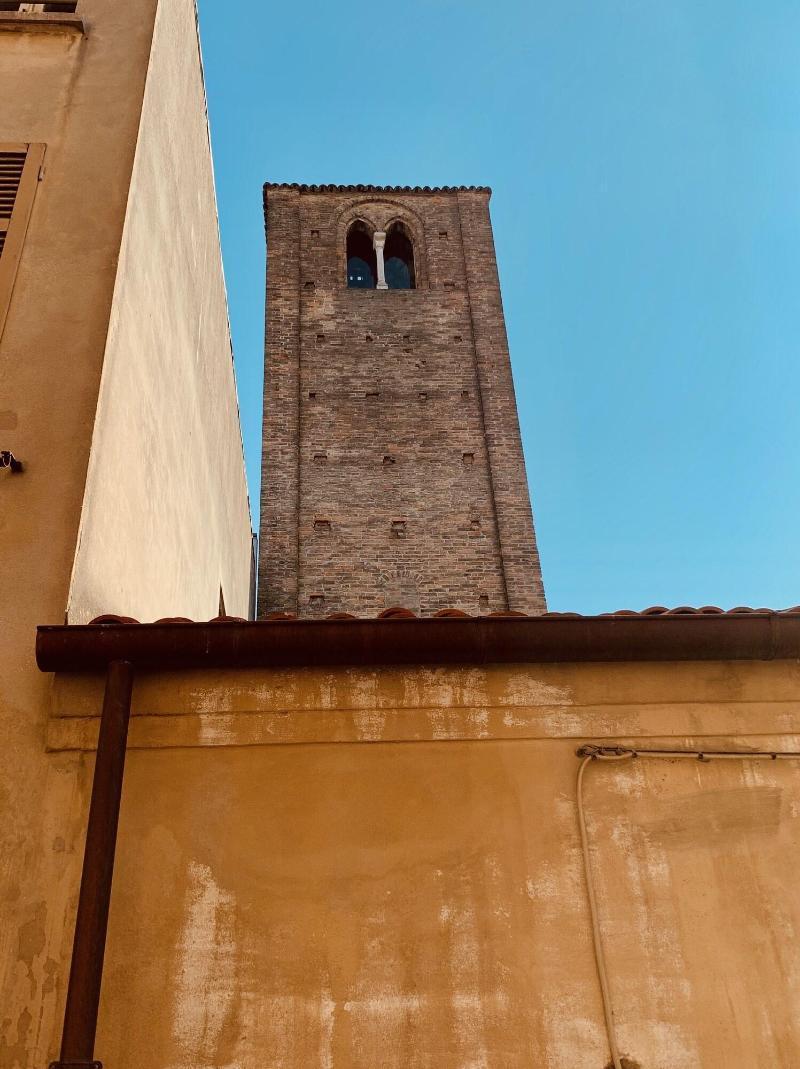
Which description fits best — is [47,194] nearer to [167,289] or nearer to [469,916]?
[167,289]

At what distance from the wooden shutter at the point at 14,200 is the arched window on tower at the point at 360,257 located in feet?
48.2

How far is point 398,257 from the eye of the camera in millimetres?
21641

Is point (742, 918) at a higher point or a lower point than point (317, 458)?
lower

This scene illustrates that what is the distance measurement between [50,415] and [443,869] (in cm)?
306

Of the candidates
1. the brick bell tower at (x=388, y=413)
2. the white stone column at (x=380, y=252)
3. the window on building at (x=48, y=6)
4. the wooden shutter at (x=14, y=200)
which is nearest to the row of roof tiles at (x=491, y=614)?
the wooden shutter at (x=14, y=200)

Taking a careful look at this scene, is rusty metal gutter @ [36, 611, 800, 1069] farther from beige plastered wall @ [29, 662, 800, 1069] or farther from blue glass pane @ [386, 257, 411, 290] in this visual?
blue glass pane @ [386, 257, 411, 290]

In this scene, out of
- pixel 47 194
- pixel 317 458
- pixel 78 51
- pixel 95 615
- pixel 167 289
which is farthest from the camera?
pixel 317 458

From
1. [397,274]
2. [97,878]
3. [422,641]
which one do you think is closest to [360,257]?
[397,274]

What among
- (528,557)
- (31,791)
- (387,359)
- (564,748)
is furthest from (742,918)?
(387,359)

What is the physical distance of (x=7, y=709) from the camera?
176 inches

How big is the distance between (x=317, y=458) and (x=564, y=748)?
1262cm

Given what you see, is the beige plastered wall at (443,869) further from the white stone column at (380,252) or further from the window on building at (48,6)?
the white stone column at (380,252)

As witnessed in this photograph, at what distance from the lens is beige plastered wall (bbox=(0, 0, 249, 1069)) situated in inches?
157

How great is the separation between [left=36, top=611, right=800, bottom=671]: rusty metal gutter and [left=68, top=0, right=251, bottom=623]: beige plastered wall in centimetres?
40
